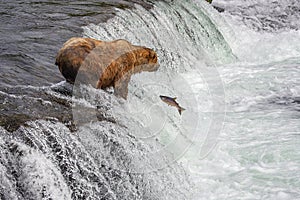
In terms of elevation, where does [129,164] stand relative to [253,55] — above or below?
above

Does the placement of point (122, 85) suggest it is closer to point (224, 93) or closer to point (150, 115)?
point (150, 115)

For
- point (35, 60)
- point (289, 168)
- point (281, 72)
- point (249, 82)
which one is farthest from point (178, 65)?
point (289, 168)

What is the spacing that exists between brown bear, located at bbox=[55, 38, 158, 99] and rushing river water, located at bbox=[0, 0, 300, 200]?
5.5 inches

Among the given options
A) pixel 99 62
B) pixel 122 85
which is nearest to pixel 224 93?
pixel 122 85

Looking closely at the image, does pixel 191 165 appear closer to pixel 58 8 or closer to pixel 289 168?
pixel 289 168

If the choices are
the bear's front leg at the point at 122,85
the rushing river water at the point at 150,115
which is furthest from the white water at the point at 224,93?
the bear's front leg at the point at 122,85

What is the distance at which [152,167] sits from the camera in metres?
5.14

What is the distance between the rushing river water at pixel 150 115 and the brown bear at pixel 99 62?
14 centimetres

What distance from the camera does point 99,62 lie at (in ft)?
17.6

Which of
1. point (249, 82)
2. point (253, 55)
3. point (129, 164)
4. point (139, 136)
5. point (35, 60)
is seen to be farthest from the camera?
point (253, 55)

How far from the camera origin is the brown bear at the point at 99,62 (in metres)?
5.33

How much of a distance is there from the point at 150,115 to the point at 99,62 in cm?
101

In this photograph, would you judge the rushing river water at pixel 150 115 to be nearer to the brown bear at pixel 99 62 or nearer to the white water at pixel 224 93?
the white water at pixel 224 93

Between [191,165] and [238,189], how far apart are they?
0.74 m
